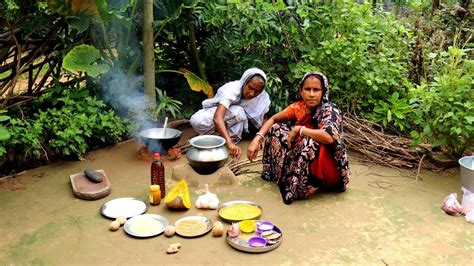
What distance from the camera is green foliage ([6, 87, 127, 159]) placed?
4195 millimetres

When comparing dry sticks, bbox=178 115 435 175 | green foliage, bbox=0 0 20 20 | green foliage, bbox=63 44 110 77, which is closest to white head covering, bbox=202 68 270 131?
dry sticks, bbox=178 115 435 175

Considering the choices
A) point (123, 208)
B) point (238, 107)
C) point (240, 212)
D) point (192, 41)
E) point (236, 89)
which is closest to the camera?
point (240, 212)

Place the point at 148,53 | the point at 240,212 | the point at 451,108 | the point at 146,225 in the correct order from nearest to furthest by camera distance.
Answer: the point at 146,225, the point at 240,212, the point at 451,108, the point at 148,53

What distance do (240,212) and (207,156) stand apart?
59 cm

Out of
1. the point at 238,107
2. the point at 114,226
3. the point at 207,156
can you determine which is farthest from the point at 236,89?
the point at 114,226

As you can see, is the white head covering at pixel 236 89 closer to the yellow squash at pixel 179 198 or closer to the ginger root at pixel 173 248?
the yellow squash at pixel 179 198

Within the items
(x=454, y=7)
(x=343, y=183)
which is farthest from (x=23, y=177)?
(x=454, y=7)

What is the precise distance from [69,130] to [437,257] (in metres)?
3.11

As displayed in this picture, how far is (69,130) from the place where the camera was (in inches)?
169

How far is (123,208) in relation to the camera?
3590 mm

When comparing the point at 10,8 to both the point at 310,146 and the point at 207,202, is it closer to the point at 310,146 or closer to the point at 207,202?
the point at 207,202

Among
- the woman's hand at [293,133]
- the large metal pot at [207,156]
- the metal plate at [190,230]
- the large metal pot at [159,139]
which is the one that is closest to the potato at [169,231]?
the metal plate at [190,230]

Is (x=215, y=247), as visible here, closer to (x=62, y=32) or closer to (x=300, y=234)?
(x=300, y=234)

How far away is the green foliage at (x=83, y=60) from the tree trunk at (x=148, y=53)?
2.17 ft
